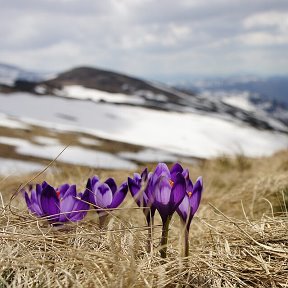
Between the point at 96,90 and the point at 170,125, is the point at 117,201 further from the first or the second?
the point at 96,90

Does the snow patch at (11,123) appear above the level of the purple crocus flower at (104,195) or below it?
above

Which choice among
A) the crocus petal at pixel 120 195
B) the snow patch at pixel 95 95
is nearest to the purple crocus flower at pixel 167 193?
the crocus petal at pixel 120 195

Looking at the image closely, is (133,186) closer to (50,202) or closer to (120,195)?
(120,195)

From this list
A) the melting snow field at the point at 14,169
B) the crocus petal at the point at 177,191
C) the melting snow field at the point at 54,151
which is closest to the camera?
the crocus petal at the point at 177,191

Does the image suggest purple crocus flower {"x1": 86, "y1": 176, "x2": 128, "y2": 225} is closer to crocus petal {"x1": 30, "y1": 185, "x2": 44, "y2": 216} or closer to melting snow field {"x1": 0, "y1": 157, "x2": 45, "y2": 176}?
crocus petal {"x1": 30, "y1": 185, "x2": 44, "y2": 216}

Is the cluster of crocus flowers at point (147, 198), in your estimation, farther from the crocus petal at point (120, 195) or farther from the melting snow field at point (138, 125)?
the melting snow field at point (138, 125)

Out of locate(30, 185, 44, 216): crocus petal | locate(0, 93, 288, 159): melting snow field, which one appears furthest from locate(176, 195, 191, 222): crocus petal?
locate(0, 93, 288, 159): melting snow field

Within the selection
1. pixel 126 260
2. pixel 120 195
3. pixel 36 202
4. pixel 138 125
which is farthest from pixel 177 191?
pixel 138 125
